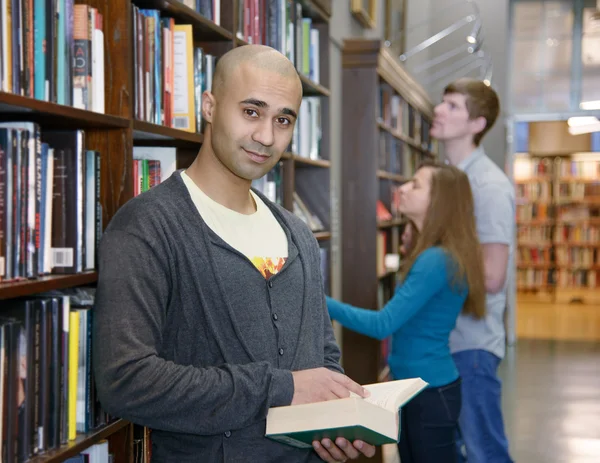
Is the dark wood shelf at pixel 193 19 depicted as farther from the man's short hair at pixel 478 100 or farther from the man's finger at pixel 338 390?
the man's short hair at pixel 478 100

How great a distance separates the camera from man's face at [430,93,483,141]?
2998 millimetres

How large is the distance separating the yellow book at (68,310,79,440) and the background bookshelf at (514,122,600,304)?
11.5 m

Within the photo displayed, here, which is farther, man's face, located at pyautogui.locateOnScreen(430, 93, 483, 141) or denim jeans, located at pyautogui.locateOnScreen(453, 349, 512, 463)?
man's face, located at pyautogui.locateOnScreen(430, 93, 483, 141)

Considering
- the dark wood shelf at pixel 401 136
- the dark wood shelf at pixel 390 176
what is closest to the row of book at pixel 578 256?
the dark wood shelf at pixel 401 136

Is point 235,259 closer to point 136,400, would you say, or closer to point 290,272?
point 290,272

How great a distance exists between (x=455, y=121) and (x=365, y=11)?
7.22 feet

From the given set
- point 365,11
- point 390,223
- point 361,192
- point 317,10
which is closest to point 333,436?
point 317,10

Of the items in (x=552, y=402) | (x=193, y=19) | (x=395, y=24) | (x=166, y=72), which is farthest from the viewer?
(x=395, y=24)

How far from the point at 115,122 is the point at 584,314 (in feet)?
32.8

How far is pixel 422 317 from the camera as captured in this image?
2408 millimetres

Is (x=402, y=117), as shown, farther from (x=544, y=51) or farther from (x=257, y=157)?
(x=257, y=157)

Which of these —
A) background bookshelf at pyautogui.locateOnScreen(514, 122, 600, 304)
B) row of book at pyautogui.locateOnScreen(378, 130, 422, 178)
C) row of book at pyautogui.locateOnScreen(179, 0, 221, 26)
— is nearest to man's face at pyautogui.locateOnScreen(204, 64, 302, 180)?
row of book at pyautogui.locateOnScreen(179, 0, 221, 26)

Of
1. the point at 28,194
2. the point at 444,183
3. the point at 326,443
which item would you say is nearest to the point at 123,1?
the point at 28,194

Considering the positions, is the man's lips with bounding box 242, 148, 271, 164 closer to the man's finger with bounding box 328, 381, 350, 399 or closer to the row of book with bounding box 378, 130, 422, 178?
the man's finger with bounding box 328, 381, 350, 399
